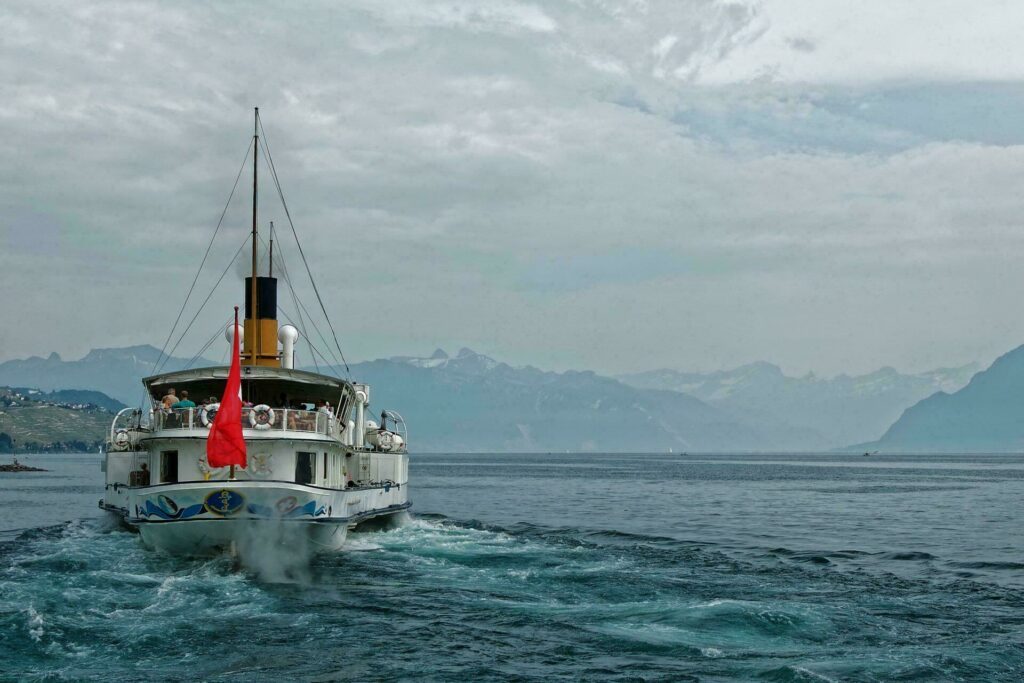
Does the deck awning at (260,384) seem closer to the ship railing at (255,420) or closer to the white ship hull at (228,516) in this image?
the ship railing at (255,420)

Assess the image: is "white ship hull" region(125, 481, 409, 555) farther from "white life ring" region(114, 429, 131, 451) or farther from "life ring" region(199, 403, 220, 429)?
"white life ring" region(114, 429, 131, 451)

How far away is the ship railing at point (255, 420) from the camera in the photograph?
35.4 metres

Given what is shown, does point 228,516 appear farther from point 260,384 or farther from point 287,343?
point 287,343

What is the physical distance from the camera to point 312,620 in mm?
26094

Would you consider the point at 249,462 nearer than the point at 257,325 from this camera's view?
Yes

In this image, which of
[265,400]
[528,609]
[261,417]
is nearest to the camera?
[528,609]

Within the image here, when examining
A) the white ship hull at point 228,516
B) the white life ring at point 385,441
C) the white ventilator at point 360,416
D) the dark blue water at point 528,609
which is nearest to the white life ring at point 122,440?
the dark blue water at point 528,609

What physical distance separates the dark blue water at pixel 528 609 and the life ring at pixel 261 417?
4809mm

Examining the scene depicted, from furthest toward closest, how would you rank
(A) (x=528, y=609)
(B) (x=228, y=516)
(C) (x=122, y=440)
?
1. (C) (x=122, y=440)
2. (B) (x=228, y=516)
3. (A) (x=528, y=609)

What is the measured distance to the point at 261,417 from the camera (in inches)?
1396

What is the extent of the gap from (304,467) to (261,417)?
9.72 feet

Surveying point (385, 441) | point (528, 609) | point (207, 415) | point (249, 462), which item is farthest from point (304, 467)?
point (385, 441)

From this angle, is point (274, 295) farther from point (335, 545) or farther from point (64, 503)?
point (64, 503)

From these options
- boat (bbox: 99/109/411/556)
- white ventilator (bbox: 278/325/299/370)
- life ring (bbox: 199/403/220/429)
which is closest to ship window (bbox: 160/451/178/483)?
boat (bbox: 99/109/411/556)
